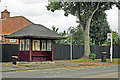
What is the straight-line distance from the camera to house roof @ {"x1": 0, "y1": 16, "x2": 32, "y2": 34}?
200ft

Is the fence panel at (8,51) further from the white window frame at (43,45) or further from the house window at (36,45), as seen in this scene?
the white window frame at (43,45)

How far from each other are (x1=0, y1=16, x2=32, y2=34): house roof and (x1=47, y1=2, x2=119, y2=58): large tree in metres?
23.2

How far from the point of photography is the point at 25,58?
28125 mm

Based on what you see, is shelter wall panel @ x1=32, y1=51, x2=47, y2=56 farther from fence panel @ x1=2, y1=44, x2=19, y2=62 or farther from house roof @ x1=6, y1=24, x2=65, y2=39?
fence panel @ x1=2, y1=44, x2=19, y2=62

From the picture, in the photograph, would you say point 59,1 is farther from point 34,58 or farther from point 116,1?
point 34,58

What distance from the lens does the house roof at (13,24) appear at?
60881mm

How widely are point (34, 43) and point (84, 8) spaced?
12.8 meters

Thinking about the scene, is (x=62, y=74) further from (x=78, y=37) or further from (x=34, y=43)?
(x=78, y=37)

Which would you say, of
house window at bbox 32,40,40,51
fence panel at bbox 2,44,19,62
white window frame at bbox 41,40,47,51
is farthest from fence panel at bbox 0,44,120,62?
white window frame at bbox 41,40,47,51

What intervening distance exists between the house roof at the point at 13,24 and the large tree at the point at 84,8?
23175 millimetres

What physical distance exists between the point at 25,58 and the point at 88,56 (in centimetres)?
1236

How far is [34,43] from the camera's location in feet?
93.0

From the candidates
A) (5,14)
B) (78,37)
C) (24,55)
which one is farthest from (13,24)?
(24,55)

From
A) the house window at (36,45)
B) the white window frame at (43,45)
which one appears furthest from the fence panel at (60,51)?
the white window frame at (43,45)
